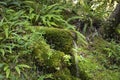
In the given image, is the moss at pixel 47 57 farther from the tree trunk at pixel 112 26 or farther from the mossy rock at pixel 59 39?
the tree trunk at pixel 112 26

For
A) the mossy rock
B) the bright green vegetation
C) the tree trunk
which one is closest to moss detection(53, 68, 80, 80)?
the bright green vegetation

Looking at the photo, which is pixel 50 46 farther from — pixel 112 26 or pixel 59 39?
pixel 112 26

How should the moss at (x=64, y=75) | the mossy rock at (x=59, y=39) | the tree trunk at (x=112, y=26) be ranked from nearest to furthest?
the moss at (x=64, y=75) → the mossy rock at (x=59, y=39) → the tree trunk at (x=112, y=26)

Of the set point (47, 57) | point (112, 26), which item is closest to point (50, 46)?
point (47, 57)

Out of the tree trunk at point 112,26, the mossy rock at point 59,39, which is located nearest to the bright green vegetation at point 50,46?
the mossy rock at point 59,39

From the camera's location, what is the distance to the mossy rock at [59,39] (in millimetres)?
5203

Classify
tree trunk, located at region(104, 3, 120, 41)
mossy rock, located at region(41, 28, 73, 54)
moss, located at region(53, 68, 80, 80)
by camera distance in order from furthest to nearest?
tree trunk, located at region(104, 3, 120, 41) < mossy rock, located at region(41, 28, 73, 54) < moss, located at region(53, 68, 80, 80)

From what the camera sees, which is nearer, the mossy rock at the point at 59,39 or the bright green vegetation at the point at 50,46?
the bright green vegetation at the point at 50,46

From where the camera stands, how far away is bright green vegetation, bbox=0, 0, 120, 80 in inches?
181

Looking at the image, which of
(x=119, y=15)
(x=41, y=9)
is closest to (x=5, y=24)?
(x=41, y=9)

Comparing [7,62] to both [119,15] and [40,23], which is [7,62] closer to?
[40,23]

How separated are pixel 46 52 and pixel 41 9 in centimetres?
201

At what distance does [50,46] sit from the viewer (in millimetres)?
5176

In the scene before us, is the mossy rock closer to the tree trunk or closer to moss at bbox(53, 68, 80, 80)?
moss at bbox(53, 68, 80, 80)
